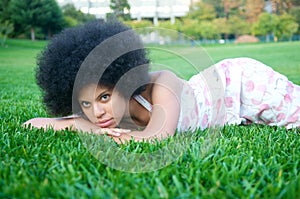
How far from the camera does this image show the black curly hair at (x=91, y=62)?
2156 millimetres

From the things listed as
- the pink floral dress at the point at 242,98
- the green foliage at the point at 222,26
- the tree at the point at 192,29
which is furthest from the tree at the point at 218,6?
the pink floral dress at the point at 242,98

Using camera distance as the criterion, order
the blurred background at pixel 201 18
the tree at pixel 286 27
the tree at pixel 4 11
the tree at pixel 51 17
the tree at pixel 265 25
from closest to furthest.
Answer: the tree at pixel 4 11 < the blurred background at pixel 201 18 < the tree at pixel 51 17 < the tree at pixel 286 27 < the tree at pixel 265 25

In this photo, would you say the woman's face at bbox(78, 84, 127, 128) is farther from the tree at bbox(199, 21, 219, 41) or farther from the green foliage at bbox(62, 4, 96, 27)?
the green foliage at bbox(62, 4, 96, 27)

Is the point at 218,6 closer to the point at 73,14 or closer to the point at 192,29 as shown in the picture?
the point at 192,29

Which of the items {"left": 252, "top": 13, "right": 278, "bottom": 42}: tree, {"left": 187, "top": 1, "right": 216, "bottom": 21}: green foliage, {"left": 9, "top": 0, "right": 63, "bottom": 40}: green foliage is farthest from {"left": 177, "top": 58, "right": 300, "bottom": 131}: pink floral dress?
{"left": 187, "top": 1, "right": 216, "bottom": 21}: green foliage

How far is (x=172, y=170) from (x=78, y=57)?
1.02 meters

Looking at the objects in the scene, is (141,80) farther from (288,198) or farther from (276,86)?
(288,198)

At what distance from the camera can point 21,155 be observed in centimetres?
173

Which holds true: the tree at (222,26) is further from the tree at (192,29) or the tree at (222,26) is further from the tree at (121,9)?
the tree at (121,9)

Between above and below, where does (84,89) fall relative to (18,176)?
above

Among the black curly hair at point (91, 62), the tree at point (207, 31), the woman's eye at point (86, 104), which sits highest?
the black curly hair at point (91, 62)

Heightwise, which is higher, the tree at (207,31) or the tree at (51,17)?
the tree at (51,17)

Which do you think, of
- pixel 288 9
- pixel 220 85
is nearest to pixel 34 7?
pixel 288 9

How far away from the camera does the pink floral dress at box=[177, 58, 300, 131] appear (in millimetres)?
2594
